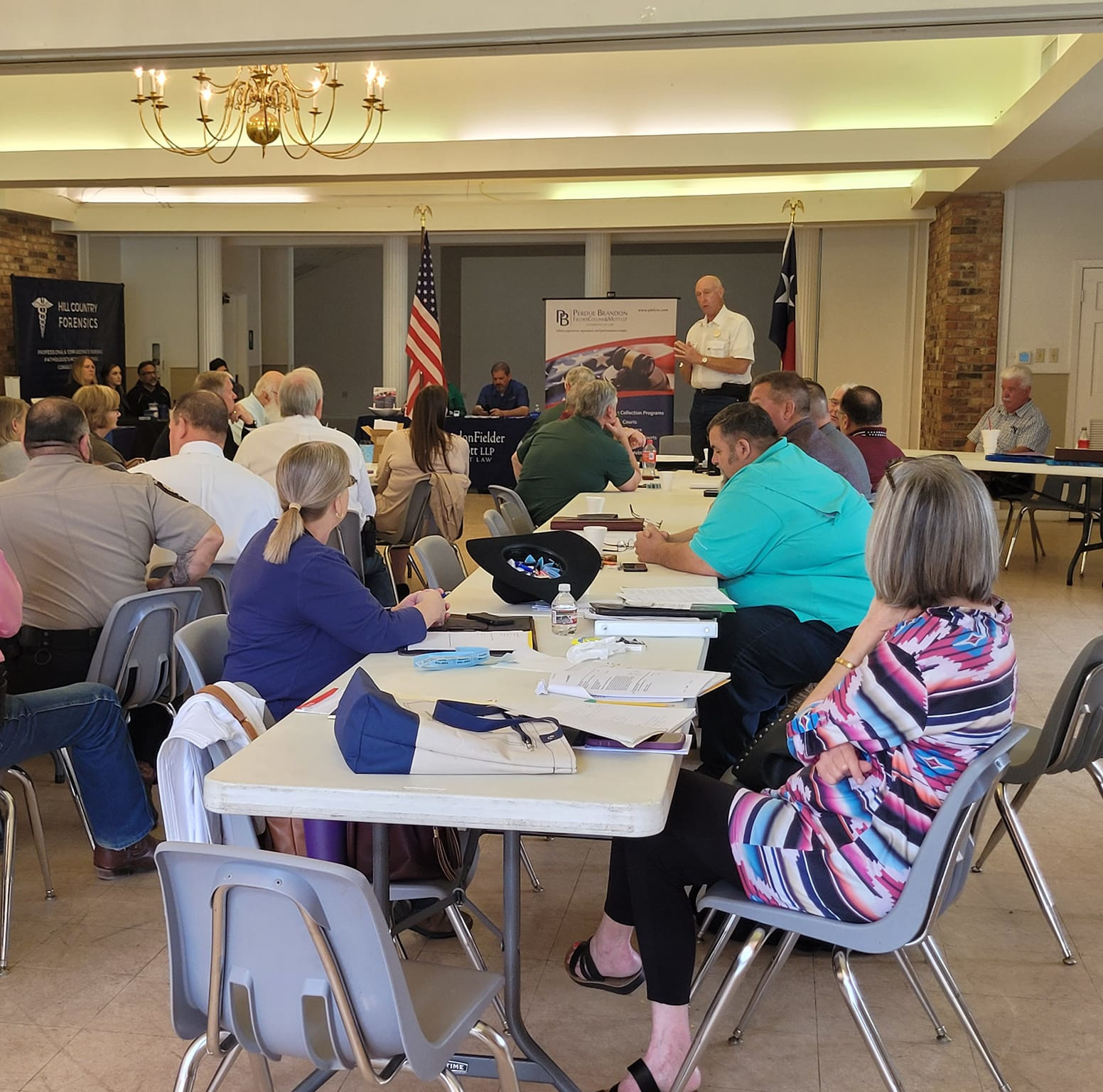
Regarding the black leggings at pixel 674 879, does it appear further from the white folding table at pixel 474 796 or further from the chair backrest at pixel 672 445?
the chair backrest at pixel 672 445

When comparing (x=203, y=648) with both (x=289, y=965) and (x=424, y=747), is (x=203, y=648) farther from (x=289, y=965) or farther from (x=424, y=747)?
(x=289, y=965)

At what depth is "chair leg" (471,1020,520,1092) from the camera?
182cm

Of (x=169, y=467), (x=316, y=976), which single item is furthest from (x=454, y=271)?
(x=316, y=976)

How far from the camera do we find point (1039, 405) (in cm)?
1141

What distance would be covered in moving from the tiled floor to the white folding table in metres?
0.36

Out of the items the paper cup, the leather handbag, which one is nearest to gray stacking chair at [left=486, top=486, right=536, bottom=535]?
the paper cup

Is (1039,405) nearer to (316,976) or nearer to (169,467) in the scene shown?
(169,467)

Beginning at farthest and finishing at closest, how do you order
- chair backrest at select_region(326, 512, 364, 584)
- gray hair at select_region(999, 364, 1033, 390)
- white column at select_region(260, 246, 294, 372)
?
white column at select_region(260, 246, 294, 372) < gray hair at select_region(999, 364, 1033, 390) < chair backrest at select_region(326, 512, 364, 584)

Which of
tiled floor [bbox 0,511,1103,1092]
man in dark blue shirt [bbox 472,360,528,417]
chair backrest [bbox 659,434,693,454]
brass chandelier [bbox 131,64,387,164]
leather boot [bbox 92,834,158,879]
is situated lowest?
tiled floor [bbox 0,511,1103,1092]

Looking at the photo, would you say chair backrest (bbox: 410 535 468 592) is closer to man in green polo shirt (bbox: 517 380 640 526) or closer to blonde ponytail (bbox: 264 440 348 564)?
blonde ponytail (bbox: 264 440 348 564)

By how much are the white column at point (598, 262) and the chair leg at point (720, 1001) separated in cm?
1235

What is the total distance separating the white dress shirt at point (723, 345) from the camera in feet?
26.7

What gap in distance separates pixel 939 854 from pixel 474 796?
2.52 feet

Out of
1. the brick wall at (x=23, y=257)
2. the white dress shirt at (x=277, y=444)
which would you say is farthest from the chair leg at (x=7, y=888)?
the brick wall at (x=23, y=257)
